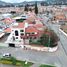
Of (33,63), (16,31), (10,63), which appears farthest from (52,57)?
(16,31)

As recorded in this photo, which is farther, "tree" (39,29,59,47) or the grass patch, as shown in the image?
"tree" (39,29,59,47)

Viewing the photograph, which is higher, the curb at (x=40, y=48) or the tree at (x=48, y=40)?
the tree at (x=48, y=40)

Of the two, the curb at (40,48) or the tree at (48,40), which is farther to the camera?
the tree at (48,40)

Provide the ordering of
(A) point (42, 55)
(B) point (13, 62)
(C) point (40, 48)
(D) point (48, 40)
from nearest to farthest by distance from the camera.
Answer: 1. (B) point (13, 62)
2. (A) point (42, 55)
3. (C) point (40, 48)
4. (D) point (48, 40)

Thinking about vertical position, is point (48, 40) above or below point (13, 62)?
above

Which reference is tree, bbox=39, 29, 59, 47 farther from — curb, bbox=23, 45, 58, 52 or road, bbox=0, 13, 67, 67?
road, bbox=0, 13, 67, 67

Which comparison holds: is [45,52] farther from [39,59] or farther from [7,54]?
[7,54]

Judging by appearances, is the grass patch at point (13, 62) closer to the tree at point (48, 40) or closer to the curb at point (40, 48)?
the curb at point (40, 48)

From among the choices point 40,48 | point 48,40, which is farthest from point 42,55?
point 48,40

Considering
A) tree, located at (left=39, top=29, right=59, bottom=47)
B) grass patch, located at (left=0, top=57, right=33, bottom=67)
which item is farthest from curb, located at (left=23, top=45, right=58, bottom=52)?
grass patch, located at (left=0, top=57, right=33, bottom=67)

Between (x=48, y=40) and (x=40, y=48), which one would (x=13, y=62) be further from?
(x=48, y=40)

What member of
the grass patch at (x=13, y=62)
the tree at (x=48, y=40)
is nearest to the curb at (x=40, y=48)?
the tree at (x=48, y=40)
